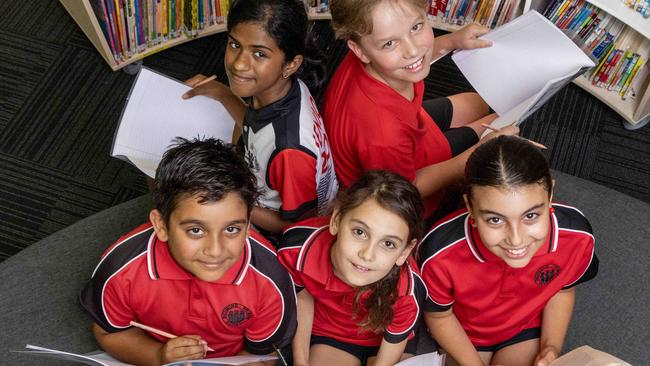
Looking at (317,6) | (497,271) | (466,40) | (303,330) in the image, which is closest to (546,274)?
(497,271)

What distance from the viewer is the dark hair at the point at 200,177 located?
147 cm

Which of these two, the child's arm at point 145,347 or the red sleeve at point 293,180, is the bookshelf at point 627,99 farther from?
the child's arm at point 145,347

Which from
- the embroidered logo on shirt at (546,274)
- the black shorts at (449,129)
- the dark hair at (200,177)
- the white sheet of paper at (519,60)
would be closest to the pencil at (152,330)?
the dark hair at (200,177)

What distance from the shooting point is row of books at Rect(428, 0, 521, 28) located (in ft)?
8.66

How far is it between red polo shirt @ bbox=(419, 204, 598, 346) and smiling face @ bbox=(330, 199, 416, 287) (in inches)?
5.4

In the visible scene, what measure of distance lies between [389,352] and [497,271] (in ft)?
1.01

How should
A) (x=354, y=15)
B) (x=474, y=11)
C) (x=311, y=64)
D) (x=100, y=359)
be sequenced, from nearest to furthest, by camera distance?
(x=100, y=359)
(x=354, y=15)
(x=311, y=64)
(x=474, y=11)

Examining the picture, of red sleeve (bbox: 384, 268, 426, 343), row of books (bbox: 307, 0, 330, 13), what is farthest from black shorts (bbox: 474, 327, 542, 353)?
row of books (bbox: 307, 0, 330, 13)

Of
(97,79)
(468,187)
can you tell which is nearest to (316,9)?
(97,79)

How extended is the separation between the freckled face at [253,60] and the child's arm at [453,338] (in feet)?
2.20

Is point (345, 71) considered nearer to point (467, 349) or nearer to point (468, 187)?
point (468, 187)

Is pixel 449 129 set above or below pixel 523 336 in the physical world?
above

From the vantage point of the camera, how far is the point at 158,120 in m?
1.94

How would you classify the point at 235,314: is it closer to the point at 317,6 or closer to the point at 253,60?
the point at 253,60
